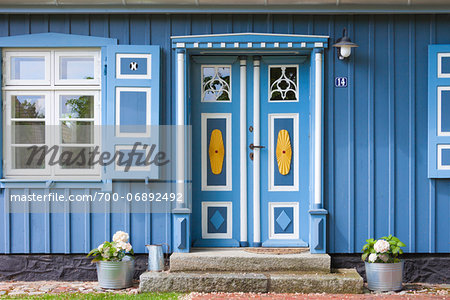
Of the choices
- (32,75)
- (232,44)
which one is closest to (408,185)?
(232,44)

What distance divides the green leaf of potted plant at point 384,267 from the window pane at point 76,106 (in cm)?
352

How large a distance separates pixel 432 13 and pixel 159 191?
Result: 3.71 meters

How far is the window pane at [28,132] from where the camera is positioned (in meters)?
6.04

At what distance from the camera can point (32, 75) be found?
6023 mm

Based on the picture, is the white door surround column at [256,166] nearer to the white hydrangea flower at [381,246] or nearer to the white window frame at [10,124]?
the white hydrangea flower at [381,246]

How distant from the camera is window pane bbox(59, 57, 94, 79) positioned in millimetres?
6008

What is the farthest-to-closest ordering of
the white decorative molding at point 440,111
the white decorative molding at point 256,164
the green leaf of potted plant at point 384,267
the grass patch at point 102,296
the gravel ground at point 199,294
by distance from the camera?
the white decorative molding at point 256,164 < the white decorative molding at point 440,111 < the green leaf of potted plant at point 384,267 < the gravel ground at point 199,294 < the grass patch at point 102,296

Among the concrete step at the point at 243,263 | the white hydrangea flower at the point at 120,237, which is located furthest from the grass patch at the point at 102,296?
the white hydrangea flower at the point at 120,237

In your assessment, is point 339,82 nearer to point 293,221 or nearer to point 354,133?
point 354,133

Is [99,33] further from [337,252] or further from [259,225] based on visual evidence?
[337,252]

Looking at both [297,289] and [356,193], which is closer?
[297,289]

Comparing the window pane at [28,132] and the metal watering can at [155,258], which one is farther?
the window pane at [28,132]

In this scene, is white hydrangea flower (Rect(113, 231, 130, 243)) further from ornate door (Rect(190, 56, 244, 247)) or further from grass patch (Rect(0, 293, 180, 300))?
ornate door (Rect(190, 56, 244, 247))

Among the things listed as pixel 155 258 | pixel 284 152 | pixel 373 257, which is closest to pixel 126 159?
pixel 155 258
